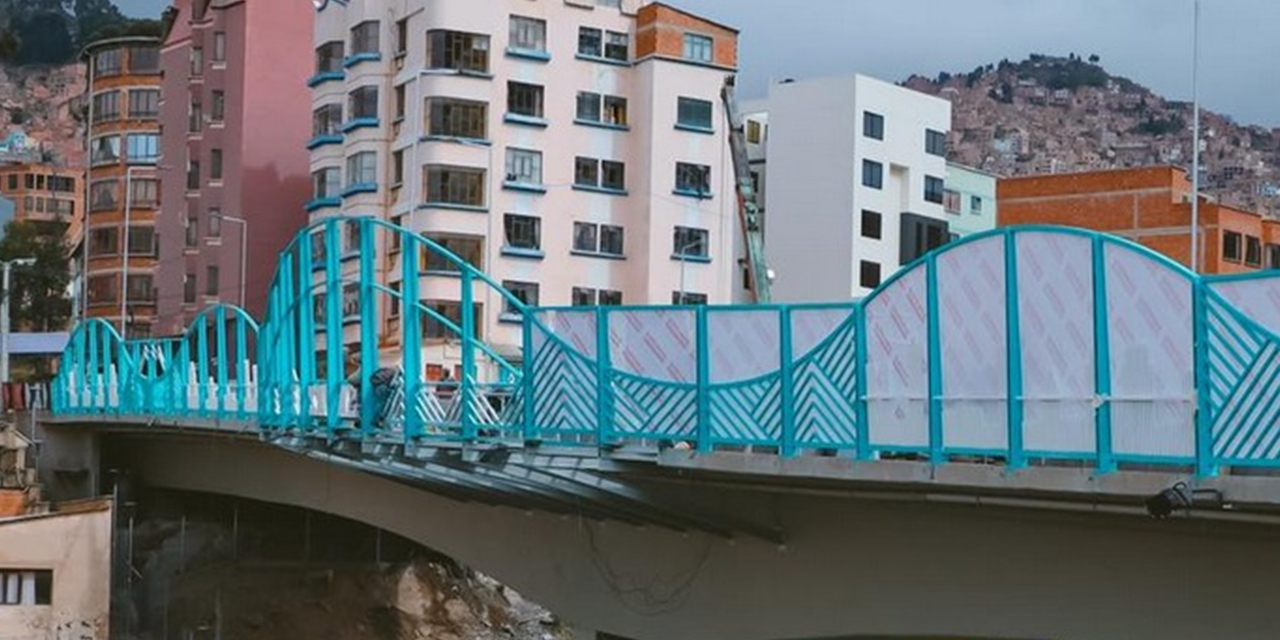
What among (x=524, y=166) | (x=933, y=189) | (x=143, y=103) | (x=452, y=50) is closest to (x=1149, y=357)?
(x=452, y=50)

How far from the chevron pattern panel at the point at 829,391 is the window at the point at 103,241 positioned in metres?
69.6

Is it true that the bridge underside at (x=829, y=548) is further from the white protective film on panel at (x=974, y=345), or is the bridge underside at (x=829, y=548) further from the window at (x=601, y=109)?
the window at (x=601, y=109)

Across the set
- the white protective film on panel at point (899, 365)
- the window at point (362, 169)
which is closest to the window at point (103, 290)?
the window at point (362, 169)

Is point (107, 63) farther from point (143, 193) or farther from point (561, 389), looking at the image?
point (561, 389)

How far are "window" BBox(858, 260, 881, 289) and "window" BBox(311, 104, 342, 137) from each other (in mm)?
20122

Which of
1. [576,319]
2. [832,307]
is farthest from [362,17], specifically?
[832,307]

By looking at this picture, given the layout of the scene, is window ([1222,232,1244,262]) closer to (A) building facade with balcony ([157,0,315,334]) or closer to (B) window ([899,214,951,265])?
(B) window ([899,214,951,265])

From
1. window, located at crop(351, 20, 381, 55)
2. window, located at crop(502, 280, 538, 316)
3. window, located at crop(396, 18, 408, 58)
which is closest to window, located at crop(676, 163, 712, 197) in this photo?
window, located at crop(502, 280, 538, 316)

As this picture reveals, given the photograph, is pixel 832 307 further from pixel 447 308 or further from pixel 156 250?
pixel 156 250

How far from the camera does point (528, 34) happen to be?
64688 mm

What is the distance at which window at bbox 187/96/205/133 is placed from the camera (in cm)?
7744

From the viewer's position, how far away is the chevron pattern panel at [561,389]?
25.0 metres

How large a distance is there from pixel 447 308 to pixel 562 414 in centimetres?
3660

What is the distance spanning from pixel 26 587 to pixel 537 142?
25152 millimetres
